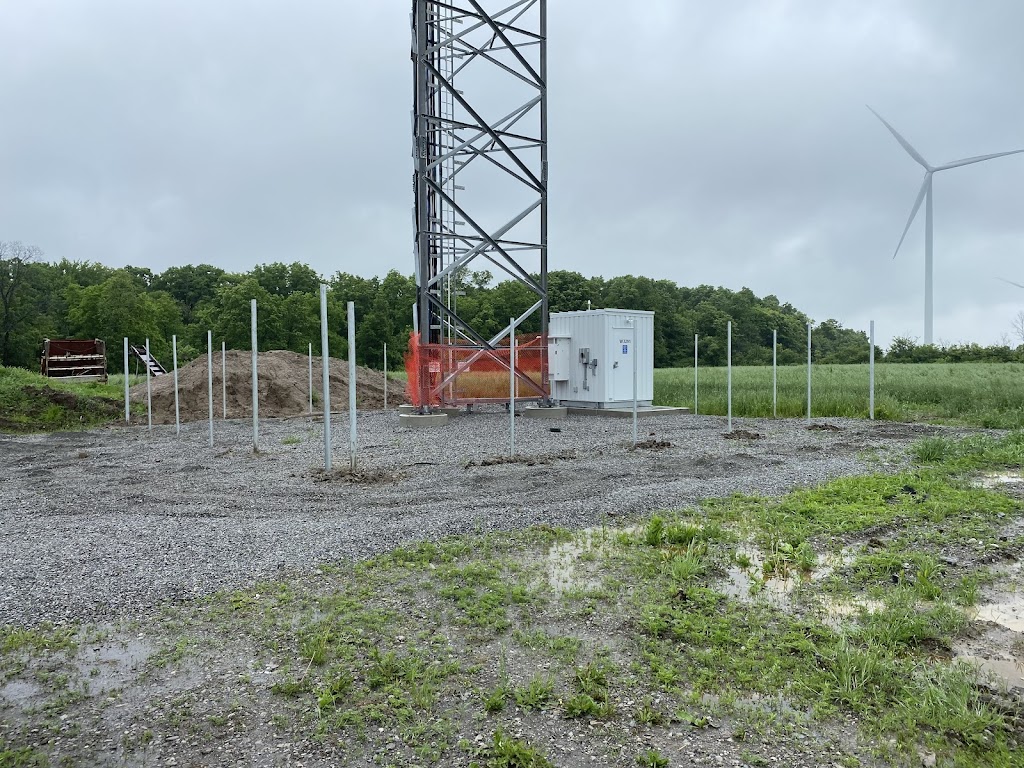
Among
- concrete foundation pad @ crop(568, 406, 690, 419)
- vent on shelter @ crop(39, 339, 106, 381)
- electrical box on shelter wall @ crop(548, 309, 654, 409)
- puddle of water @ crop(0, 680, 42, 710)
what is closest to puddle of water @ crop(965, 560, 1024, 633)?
puddle of water @ crop(0, 680, 42, 710)

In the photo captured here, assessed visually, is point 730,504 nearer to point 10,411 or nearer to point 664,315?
point 10,411

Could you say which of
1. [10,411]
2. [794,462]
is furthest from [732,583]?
[10,411]

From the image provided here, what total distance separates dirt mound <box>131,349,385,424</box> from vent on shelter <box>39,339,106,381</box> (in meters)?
6.74

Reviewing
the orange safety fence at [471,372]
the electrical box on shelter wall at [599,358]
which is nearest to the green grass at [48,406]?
the orange safety fence at [471,372]

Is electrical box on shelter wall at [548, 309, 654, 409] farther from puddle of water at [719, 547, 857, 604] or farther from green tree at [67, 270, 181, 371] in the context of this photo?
green tree at [67, 270, 181, 371]

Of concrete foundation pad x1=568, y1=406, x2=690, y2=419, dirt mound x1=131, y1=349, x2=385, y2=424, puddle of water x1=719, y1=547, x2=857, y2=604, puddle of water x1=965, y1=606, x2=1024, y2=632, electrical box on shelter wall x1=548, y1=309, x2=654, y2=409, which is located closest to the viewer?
puddle of water x1=965, y1=606, x2=1024, y2=632

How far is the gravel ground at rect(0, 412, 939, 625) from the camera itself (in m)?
6.24

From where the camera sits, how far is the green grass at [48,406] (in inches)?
852

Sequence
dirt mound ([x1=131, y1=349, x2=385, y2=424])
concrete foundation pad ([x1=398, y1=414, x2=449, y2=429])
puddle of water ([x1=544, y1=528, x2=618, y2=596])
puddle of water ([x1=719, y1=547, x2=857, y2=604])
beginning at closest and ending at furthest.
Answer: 1. puddle of water ([x1=719, y1=547, x2=857, y2=604])
2. puddle of water ([x1=544, y1=528, x2=618, y2=596])
3. concrete foundation pad ([x1=398, y1=414, x2=449, y2=429])
4. dirt mound ([x1=131, y1=349, x2=385, y2=424])

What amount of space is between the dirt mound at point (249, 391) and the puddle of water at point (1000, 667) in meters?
23.4

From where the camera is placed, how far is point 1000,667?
432 centimetres

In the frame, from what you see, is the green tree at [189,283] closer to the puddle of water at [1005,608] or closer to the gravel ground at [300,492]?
the gravel ground at [300,492]

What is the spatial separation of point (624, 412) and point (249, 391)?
1407 centimetres

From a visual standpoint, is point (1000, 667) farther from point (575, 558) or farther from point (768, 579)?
point (575, 558)
